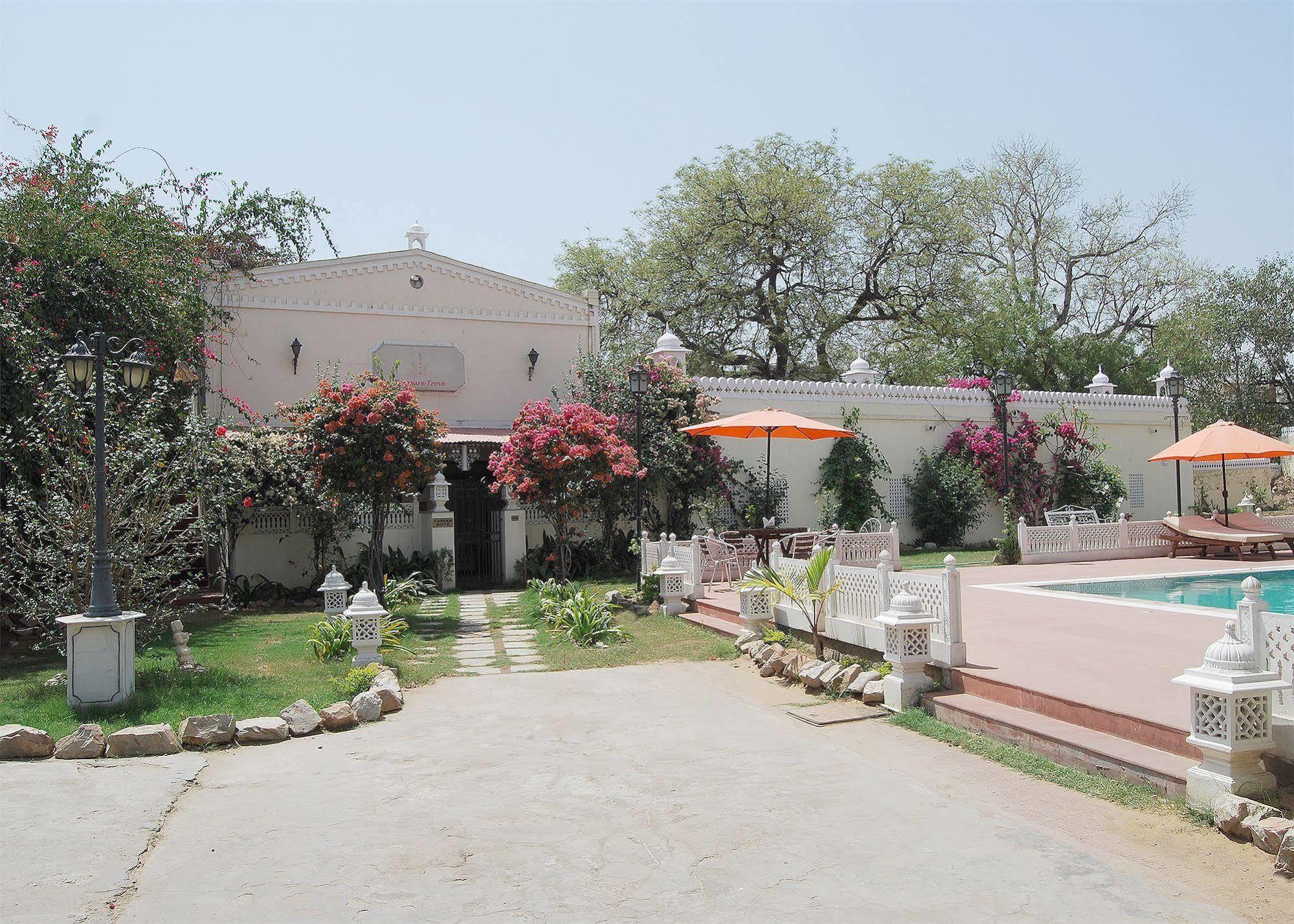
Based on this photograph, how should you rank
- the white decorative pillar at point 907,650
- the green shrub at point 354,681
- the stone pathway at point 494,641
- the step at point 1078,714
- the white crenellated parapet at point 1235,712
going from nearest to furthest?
1. the white crenellated parapet at point 1235,712
2. the step at point 1078,714
3. the white decorative pillar at point 907,650
4. the green shrub at point 354,681
5. the stone pathway at point 494,641

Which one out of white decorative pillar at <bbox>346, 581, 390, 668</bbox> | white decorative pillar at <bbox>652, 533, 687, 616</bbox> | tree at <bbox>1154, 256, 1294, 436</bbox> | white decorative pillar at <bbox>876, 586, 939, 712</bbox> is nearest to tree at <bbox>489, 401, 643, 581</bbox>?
white decorative pillar at <bbox>652, 533, 687, 616</bbox>

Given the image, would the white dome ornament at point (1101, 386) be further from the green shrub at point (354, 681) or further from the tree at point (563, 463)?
the green shrub at point (354, 681)

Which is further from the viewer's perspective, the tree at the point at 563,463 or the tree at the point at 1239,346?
the tree at the point at 1239,346

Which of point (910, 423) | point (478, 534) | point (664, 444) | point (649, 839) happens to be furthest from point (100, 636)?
point (910, 423)

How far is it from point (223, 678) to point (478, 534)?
28.1 feet

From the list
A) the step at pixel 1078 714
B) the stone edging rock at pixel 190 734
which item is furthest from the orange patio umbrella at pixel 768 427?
the stone edging rock at pixel 190 734

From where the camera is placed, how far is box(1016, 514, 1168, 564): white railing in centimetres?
1673

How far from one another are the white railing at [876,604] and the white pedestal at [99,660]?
610 centimetres

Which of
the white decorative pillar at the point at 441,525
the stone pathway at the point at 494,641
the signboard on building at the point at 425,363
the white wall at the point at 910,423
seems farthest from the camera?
the white wall at the point at 910,423

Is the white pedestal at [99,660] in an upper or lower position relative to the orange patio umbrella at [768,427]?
lower

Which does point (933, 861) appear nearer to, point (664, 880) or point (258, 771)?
point (664, 880)

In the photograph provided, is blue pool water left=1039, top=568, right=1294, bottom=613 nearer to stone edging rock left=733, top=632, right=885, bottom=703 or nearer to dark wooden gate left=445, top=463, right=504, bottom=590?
stone edging rock left=733, top=632, right=885, bottom=703

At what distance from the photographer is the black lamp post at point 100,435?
309 inches

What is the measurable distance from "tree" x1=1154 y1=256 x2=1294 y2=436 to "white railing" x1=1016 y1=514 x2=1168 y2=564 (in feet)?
46.4
